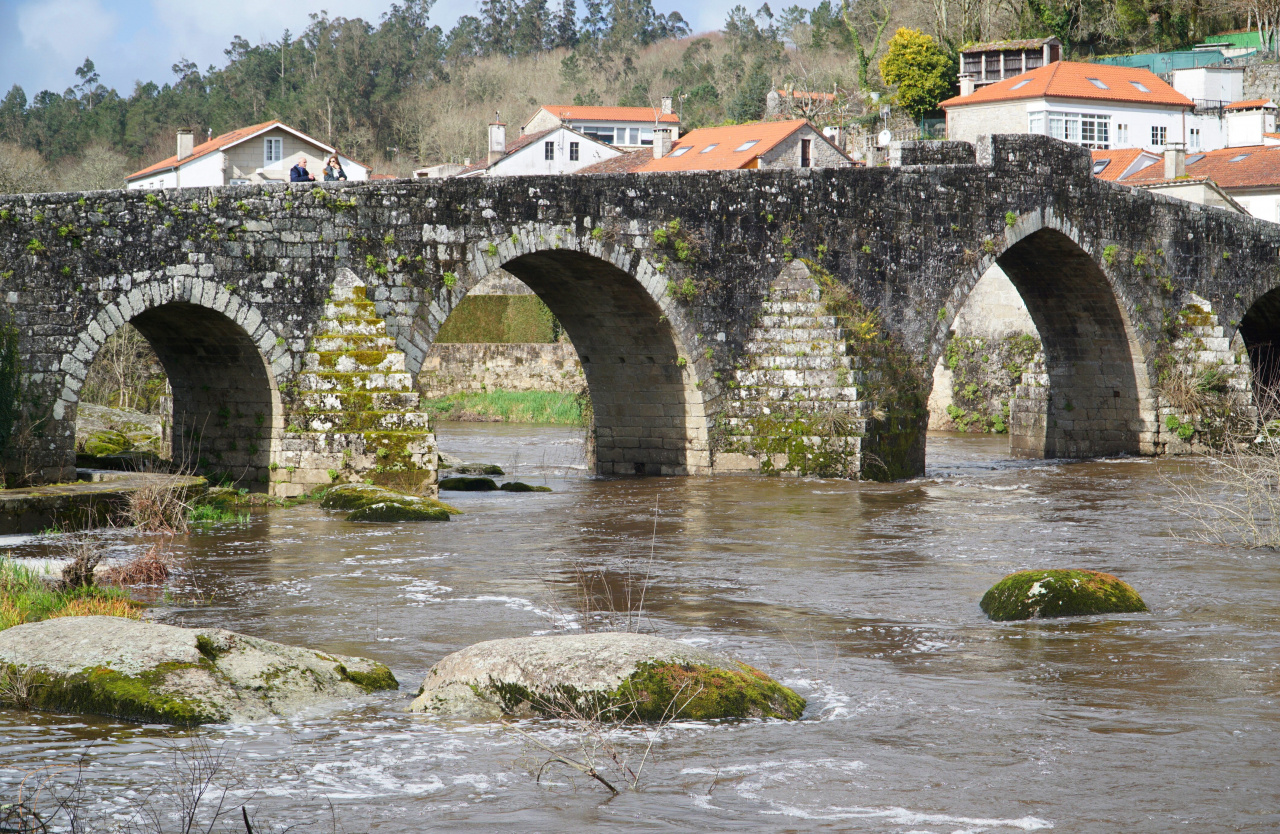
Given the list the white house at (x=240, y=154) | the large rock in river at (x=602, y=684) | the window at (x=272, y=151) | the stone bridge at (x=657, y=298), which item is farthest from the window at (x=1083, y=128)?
the large rock in river at (x=602, y=684)

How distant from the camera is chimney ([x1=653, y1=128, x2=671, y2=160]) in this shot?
41562mm

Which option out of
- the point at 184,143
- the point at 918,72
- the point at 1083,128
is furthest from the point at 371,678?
the point at 184,143

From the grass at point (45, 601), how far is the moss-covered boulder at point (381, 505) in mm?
4256

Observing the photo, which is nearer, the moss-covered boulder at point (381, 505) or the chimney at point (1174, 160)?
the moss-covered boulder at point (381, 505)

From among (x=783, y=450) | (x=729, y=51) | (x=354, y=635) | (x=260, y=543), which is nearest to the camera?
(x=354, y=635)

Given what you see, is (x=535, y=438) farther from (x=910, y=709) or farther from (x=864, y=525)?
(x=910, y=709)

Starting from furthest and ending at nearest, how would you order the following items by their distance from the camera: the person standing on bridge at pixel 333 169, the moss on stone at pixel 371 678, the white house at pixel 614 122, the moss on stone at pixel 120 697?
1. the white house at pixel 614 122
2. the person standing on bridge at pixel 333 169
3. the moss on stone at pixel 371 678
4. the moss on stone at pixel 120 697

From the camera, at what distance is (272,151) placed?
141ft

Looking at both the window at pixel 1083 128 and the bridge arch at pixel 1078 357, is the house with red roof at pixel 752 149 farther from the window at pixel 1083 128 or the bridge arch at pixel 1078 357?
the bridge arch at pixel 1078 357

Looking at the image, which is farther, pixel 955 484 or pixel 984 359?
pixel 984 359

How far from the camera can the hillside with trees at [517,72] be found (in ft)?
141

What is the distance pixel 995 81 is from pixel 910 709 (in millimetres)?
36407

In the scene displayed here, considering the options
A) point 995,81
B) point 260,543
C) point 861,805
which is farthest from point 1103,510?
point 995,81

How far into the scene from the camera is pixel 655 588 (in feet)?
30.4
